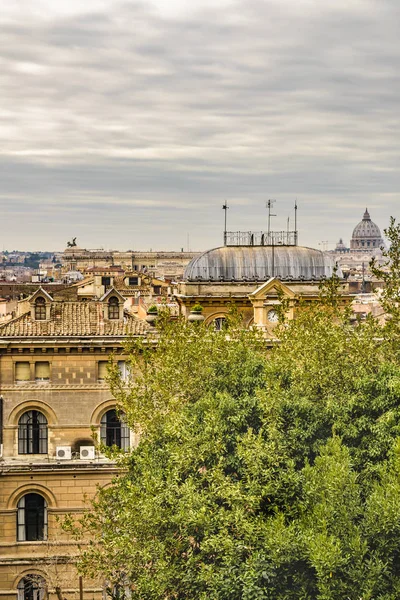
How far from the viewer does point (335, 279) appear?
3903cm

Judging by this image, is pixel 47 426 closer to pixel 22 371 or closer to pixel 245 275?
pixel 22 371

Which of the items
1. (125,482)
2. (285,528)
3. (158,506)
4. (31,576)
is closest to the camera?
(285,528)

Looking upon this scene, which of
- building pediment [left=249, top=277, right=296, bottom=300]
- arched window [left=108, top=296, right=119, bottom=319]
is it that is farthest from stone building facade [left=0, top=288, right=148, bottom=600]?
building pediment [left=249, top=277, right=296, bottom=300]

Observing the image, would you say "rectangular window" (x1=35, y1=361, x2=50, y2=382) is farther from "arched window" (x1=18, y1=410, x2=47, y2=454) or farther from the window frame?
the window frame

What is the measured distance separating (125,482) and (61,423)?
12.3m

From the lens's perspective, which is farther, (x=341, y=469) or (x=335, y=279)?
(x=335, y=279)

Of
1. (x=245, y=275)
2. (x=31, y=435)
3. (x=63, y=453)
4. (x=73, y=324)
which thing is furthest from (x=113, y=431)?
(x=245, y=275)

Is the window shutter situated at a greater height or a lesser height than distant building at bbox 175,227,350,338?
lesser

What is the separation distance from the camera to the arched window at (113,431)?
46.1 m

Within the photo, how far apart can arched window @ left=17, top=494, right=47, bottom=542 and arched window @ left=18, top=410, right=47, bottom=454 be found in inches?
75.2

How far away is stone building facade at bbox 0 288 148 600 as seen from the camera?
45.2 metres

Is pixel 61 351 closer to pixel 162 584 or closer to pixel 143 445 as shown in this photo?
pixel 143 445

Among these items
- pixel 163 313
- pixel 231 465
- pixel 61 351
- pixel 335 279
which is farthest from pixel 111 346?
pixel 231 465

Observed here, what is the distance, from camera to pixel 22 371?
4569 centimetres
